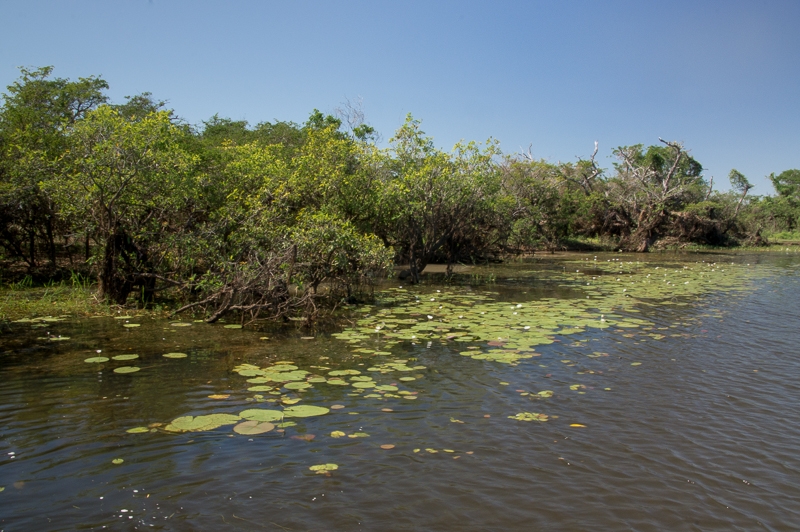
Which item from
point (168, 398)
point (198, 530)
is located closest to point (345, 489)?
point (198, 530)

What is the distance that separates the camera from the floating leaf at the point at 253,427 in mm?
5078

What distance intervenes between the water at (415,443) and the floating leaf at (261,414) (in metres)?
0.21

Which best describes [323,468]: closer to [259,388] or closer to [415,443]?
[415,443]

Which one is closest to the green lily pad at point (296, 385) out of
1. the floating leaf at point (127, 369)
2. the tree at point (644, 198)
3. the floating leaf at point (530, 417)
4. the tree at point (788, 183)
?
the floating leaf at point (127, 369)

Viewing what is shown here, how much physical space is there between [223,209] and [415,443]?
737 centimetres

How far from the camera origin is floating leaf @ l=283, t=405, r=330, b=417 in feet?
18.1

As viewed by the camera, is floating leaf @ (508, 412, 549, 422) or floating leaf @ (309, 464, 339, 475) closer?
floating leaf @ (309, 464, 339, 475)

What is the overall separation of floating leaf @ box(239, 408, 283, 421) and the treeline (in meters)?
4.27

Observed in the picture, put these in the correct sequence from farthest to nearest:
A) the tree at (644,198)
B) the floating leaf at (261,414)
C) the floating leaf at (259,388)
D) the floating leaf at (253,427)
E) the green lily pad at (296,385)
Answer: the tree at (644,198)
the green lily pad at (296,385)
the floating leaf at (259,388)
the floating leaf at (261,414)
the floating leaf at (253,427)

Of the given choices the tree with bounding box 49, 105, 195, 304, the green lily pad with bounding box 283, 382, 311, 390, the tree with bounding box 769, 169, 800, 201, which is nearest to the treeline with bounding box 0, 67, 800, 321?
the tree with bounding box 49, 105, 195, 304

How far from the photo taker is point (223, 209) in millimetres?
10891

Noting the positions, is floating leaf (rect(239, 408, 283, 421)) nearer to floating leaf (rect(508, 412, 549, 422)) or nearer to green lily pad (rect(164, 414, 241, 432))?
green lily pad (rect(164, 414, 241, 432))

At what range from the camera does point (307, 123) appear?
29.3m

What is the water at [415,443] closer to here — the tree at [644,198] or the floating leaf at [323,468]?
→ the floating leaf at [323,468]
